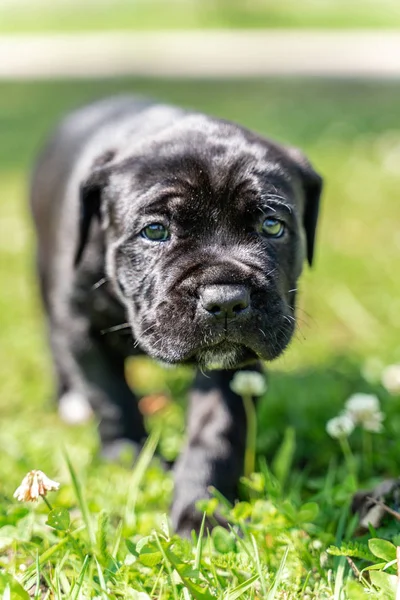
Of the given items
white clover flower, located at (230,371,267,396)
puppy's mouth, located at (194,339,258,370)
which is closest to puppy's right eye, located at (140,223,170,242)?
puppy's mouth, located at (194,339,258,370)

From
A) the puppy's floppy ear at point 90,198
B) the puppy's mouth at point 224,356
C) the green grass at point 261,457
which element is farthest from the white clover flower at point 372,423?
the puppy's floppy ear at point 90,198

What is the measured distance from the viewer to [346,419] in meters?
2.87

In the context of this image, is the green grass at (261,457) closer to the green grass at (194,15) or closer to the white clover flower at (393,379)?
the white clover flower at (393,379)

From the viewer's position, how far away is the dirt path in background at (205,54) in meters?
14.0

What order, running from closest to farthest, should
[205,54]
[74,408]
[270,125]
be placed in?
[74,408] < [270,125] < [205,54]

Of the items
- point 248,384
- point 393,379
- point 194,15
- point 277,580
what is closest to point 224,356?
point 248,384

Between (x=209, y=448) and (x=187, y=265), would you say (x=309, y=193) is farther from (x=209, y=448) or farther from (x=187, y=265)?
(x=209, y=448)

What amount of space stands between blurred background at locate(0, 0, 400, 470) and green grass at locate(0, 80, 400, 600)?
0.02m

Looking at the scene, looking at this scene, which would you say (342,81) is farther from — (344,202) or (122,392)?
(122,392)

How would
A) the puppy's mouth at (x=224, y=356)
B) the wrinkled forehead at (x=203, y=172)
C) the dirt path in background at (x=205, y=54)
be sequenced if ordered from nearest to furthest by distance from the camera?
the puppy's mouth at (x=224, y=356), the wrinkled forehead at (x=203, y=172), the dirt path in background at (x=205, y=54)

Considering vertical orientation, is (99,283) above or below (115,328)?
above

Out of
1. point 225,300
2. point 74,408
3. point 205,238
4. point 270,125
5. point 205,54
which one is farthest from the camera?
point 205,54

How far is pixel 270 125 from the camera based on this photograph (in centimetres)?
936

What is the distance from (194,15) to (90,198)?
20721mm
